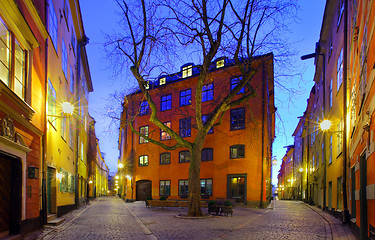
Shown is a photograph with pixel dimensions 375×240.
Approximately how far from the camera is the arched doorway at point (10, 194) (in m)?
8.23

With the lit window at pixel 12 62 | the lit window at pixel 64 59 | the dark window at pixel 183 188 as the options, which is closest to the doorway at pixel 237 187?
the dark window at pixel 183 188

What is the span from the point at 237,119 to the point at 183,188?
9098 mm

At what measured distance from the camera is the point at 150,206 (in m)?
25.3

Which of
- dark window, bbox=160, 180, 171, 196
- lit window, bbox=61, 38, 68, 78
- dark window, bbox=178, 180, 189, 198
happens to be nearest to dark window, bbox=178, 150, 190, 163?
dark window, bbox=178, 180, 189, 198

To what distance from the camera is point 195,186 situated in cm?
1564

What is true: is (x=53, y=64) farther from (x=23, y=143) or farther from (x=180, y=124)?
(x=180, y=124)

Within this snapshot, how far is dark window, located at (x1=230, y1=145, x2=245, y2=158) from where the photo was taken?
27670mm

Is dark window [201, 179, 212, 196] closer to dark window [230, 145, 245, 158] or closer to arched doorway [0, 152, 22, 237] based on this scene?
dark window [230, 145, 245, 158]

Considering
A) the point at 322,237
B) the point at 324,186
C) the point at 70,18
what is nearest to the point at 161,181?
the point at 324,186

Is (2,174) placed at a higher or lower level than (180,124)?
lower

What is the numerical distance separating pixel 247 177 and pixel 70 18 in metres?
18.8

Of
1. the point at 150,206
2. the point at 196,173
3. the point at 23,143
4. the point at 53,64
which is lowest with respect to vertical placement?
the point at 150,206

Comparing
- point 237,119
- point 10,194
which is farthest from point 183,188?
point 10,194

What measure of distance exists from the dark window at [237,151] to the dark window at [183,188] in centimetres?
583
